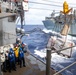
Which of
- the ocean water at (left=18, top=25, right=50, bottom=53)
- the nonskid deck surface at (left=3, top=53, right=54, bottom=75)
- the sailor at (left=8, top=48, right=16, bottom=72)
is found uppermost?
the sailor at (left=8, top=48, right=16, bottom=72)

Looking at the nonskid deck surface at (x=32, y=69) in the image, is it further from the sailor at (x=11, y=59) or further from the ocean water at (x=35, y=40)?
the ocean water at (x=35, y=40)

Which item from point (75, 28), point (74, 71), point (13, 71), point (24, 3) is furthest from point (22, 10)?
point (75, 28)

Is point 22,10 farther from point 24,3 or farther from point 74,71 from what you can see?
point 74,71

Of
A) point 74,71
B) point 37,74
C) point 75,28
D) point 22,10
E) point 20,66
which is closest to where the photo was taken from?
point 37,74

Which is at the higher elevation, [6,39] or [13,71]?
[6,39]

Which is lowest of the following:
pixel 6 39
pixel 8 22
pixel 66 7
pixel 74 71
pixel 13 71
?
pixel 74 71

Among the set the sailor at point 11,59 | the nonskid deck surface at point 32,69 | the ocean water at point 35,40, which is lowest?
the ocean water at point 35,40

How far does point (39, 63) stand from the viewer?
11.7m

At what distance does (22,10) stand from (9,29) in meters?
5.33

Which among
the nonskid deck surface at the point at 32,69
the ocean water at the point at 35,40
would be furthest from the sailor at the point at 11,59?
the ocean water at the point at 35,40

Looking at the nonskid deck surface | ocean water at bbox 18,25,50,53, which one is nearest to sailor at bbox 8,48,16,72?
the nonskid deck surface

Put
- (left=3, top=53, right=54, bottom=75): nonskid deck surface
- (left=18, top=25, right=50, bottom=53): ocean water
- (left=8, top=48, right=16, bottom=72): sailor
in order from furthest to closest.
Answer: (left=18, top=25, right=50, bottom=53): ocean water
(left=3, top=53, right=54, bottom=75): nonskid deck surface
(left=8, top=48, right=16, bottom=72): sailor

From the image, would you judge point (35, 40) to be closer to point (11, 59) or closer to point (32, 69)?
point (32, 69)

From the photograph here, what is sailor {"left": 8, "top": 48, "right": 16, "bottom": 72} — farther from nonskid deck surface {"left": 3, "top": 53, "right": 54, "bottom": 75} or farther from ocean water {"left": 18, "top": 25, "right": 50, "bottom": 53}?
ocean water {"left": 18, "top": 25, "right": 50, "bottom": 53}
